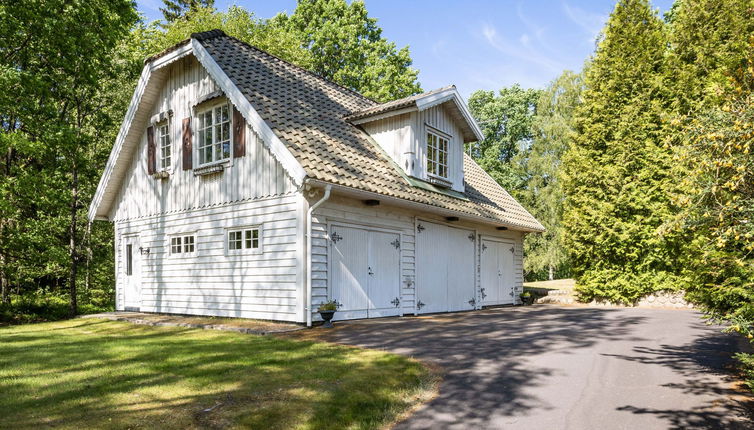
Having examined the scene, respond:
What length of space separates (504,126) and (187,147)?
33318mm

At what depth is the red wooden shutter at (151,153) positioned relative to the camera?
13914mm

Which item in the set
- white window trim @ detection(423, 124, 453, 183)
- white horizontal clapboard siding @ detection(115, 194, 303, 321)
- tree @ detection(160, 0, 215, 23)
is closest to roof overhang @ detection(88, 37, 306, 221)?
white horizontal clapboard siding @ detection(115, 194, 303, 321)

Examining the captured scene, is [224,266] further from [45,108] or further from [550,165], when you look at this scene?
[550,165]

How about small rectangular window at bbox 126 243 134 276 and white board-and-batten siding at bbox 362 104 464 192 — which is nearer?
white board-and-batten siding at bbox 362 104 464 192

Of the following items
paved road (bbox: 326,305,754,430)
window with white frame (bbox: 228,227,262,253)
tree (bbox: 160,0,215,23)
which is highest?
tree (bbox: 160,0,215,23)

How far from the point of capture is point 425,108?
1270 centimetres

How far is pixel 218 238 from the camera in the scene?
1195 centimetres

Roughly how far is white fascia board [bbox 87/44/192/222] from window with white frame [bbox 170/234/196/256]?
3.59 meters

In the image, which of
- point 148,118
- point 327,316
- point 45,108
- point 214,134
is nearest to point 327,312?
point 327,316

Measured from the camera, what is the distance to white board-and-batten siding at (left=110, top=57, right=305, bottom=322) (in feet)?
34.2

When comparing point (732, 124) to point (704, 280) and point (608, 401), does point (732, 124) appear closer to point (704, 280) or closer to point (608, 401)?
point (704, 280)

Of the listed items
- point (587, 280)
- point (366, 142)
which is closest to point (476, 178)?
point (587, 280)

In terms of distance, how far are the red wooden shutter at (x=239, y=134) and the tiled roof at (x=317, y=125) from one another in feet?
2.14

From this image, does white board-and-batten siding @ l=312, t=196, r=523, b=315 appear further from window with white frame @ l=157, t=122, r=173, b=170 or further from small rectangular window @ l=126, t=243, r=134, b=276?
small rectangular window @ l=126, t=243, r=134, b=276
